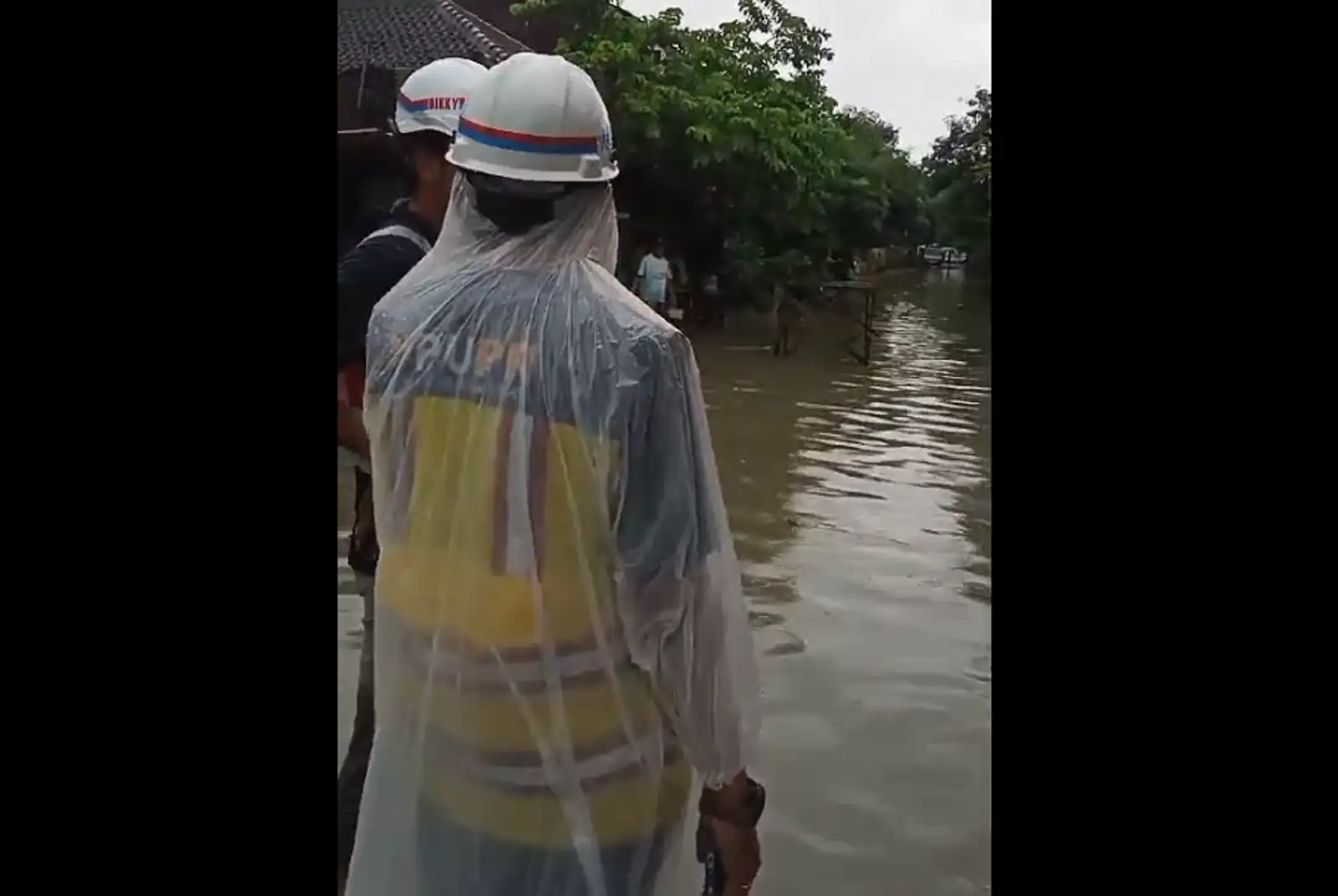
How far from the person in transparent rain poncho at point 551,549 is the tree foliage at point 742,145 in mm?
180

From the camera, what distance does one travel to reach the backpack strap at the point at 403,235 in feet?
6.26

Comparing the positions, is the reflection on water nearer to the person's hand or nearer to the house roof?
the person's hand

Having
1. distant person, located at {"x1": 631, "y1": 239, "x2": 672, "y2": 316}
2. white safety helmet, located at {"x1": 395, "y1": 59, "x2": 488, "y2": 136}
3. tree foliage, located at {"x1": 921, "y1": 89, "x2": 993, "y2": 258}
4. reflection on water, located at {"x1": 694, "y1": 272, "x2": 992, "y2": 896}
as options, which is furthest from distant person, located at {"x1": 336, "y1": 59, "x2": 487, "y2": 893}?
tree foliage, located at {"x1": 921, "y1": 89, "x2": 993, "y2": 258}

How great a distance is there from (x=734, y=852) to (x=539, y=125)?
3.21ft

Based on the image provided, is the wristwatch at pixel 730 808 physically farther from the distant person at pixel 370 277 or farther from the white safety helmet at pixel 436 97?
the white safety helmet at pixel 436 97

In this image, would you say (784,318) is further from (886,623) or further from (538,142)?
(538,142)

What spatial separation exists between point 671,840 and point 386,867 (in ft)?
1.34

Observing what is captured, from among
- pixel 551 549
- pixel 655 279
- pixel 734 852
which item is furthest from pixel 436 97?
pixel 734 852

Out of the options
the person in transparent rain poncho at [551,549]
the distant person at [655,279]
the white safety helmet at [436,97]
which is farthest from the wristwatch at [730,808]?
the white safety helmet at [436,97]

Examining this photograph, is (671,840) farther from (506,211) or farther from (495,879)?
(506,211)

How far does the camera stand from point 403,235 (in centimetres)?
193
